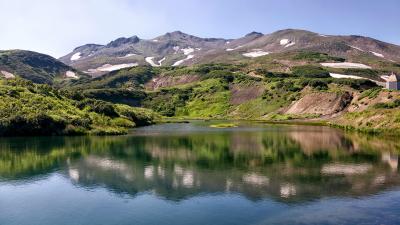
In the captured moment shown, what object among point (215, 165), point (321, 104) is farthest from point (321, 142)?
point (321, 104)

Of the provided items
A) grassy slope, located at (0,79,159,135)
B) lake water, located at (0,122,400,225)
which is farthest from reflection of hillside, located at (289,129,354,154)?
grassy slope, located at (0,79,159,135)

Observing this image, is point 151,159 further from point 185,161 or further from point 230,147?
point 230,147

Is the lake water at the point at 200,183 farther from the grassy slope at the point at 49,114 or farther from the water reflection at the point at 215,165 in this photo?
the grassy slope at the point at 49,114

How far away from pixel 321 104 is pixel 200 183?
125m

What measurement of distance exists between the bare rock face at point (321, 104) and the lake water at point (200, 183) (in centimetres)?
7538

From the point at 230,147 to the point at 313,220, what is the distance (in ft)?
149

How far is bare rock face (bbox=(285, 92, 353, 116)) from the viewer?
158375 millimetres

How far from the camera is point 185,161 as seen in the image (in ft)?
212

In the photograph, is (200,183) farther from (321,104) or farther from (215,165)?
(321,104)

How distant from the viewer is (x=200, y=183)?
161 ft

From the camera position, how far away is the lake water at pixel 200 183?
121 feet

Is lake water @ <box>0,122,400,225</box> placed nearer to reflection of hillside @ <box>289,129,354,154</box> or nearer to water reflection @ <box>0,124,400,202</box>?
water reflection @ <box>0,124,400,202</box>

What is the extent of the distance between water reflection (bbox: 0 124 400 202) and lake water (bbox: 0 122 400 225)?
14 cm

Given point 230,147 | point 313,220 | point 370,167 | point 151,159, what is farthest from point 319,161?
point 313,220
